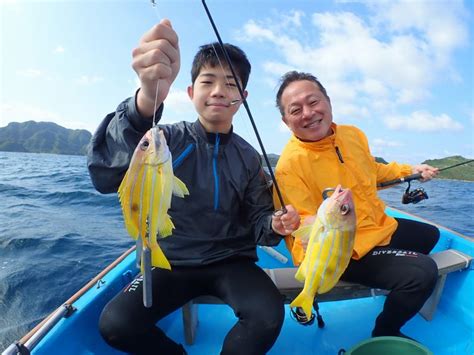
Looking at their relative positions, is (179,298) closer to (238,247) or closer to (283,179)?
(238,247)

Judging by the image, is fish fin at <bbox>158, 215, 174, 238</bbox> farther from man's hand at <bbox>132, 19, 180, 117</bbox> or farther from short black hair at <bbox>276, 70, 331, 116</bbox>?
short black hair at <bbox>276, 70, 331, 116</bbox>

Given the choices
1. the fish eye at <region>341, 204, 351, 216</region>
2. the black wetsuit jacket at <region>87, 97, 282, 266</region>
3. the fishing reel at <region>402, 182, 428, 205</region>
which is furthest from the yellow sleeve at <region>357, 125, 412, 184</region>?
the fish eye at <region>341, 204, 351, 216</region>

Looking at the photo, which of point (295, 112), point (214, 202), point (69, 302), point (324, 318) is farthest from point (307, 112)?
point (69, 302)

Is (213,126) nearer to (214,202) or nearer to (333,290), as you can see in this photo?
(214,202)

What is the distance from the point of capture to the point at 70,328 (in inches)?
95.4

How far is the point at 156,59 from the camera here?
1884 mm

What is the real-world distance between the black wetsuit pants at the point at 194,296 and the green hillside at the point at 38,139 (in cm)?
9726

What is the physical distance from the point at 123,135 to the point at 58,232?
707cm

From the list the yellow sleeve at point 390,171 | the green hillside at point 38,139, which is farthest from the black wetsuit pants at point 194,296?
the green hillside at point 38,139

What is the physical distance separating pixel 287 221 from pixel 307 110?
129 centimetres

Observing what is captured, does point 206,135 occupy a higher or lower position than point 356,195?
higher

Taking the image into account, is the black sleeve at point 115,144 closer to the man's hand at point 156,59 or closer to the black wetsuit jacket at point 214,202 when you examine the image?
the man's hand at point 156,59

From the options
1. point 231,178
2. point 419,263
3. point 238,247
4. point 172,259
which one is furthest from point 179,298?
point 419,263

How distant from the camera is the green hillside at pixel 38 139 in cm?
9262
